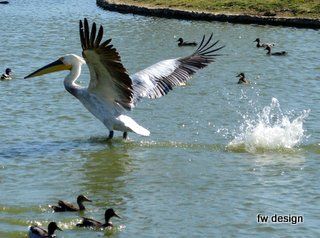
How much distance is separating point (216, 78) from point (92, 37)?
9443 mm

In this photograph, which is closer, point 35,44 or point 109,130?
point 109,130

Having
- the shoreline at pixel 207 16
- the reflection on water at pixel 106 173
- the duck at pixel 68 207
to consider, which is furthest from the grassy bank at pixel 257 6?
the duck at pixel 68 207

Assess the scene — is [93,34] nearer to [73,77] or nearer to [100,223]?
[73,77]

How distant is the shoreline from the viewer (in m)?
32.2

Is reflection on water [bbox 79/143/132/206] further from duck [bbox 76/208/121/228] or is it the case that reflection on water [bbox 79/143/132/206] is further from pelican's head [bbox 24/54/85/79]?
pelican's head [bbox 24/54/85/79]

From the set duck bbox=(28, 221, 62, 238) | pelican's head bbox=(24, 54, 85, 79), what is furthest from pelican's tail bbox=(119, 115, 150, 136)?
duck bbox=(28, 221, 62, 238)

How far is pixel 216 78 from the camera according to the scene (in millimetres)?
20922

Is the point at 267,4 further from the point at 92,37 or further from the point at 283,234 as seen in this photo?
the point at 283,234

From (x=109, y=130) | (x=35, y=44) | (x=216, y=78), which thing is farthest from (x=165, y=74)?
(x=35, y=44)

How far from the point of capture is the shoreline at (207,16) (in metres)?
32.2

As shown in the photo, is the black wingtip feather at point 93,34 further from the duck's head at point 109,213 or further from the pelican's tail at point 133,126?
the duck's head at point 109,213

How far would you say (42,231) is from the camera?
8.69 m

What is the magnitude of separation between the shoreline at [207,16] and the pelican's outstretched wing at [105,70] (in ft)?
64.9

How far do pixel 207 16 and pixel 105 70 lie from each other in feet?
75.5
